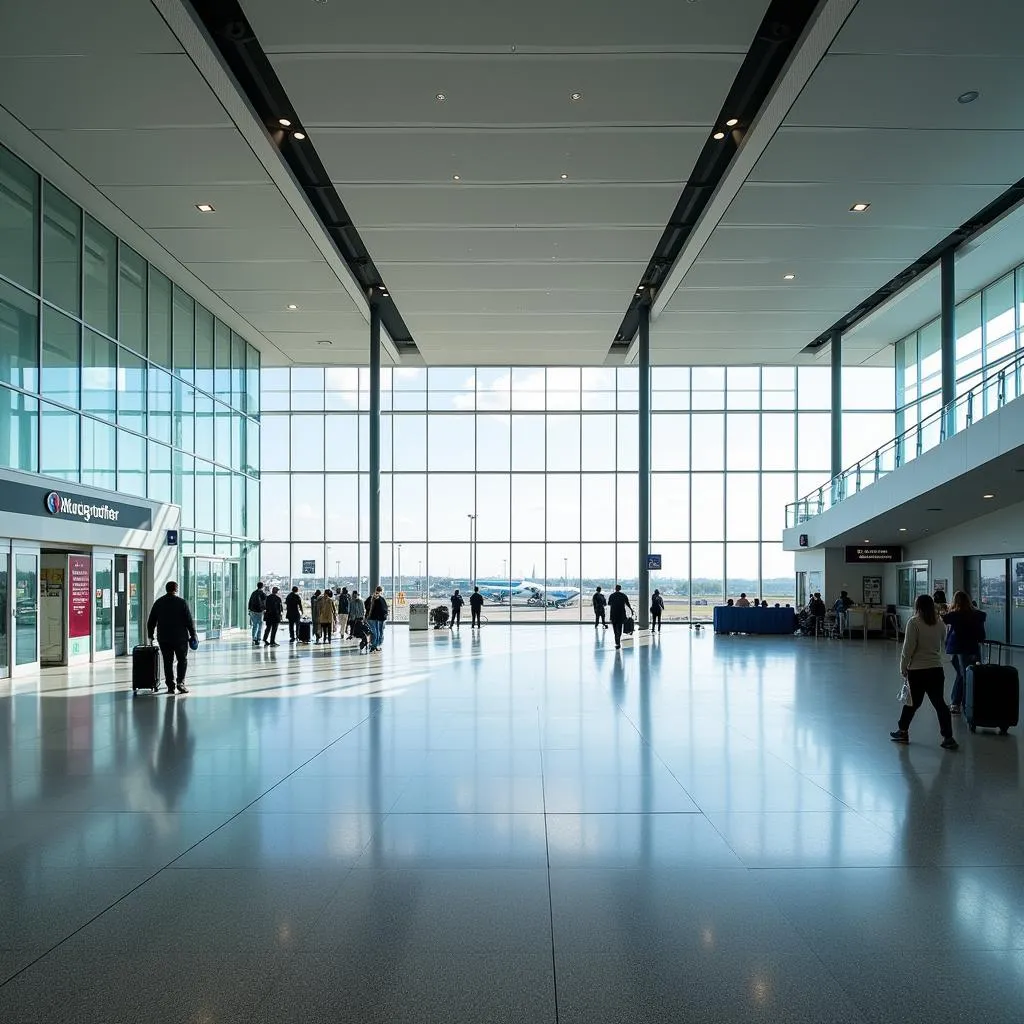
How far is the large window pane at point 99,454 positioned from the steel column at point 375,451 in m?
8.10

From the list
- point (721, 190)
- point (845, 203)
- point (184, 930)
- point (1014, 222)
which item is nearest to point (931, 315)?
point (1014, 222)

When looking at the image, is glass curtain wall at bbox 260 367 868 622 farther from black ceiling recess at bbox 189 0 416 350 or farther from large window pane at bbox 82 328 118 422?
large window pane at bbox 82 328 118 422

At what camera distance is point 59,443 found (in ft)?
56.4

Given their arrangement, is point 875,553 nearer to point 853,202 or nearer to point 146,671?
point 853,202

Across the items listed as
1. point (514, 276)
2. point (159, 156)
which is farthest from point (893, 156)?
point (159, 156)

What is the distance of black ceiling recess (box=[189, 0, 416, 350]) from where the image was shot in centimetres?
1247

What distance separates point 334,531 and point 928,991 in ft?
103

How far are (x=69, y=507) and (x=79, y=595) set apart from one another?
2.06 metres

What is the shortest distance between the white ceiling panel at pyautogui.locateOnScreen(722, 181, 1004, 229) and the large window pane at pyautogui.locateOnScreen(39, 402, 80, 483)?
13.6 meters

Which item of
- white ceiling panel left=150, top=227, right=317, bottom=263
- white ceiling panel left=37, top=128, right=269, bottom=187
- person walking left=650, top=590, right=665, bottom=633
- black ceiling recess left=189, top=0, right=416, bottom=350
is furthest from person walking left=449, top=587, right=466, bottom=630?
white ceiling panel left=37, top=128, right=269, bottom=187

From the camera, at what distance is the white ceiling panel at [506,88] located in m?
12.7

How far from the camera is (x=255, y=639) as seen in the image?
78.4 feet

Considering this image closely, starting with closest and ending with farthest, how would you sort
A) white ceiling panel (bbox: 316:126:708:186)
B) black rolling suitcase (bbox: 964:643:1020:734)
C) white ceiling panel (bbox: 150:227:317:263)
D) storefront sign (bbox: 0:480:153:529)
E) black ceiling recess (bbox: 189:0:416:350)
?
black rolling suitcase (bbox: 964:643:1020:734) < black ceiling recess (bbox: 189:0:416:350) < white ceiling panel (bbox: 316:126:708:186) < storefront sign (bbox: 0:480:153:529) < white ceiling panel (bbox: 150:227:317:263)

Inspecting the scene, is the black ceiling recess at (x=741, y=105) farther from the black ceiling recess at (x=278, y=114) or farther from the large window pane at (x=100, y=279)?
the large window pane at (x=100, y=279)
